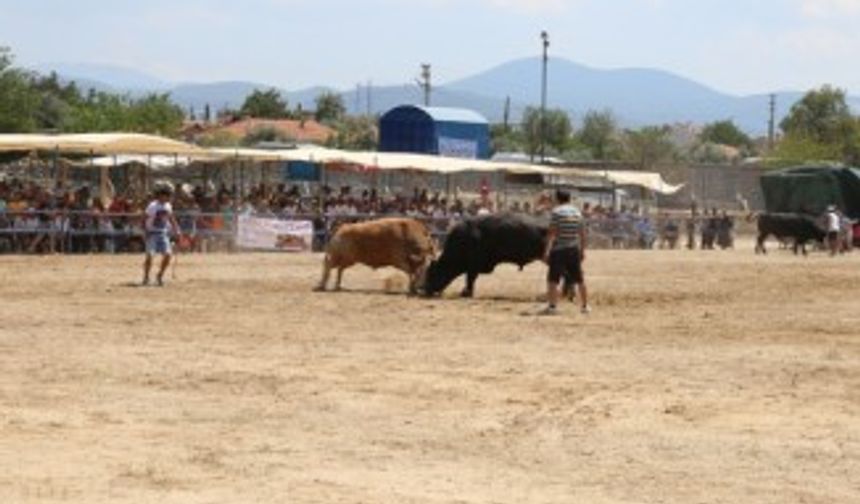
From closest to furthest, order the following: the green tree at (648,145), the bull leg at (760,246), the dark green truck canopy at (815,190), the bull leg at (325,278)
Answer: the bull leg at (325,278)
the bull leg at (760,246)
the dark green truck canopy at (815,190)
the green tree at (648,145)

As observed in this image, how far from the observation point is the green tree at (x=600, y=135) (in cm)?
12250

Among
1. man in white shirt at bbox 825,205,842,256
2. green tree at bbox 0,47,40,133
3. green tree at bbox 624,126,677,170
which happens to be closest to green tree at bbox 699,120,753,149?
green tree at bbox 624,126,677,170

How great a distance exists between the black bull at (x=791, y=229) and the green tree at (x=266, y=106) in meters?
80.0

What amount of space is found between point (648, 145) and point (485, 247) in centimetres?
9827

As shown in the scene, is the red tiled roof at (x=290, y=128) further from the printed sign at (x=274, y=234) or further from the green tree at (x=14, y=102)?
the printed sign at (x=274, y=234)

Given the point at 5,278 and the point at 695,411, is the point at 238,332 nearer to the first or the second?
the point at 695,411

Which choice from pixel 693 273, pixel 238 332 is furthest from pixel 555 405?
pixel 693 273

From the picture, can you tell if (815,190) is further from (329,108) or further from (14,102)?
(329,108)

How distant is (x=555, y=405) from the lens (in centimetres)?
1285

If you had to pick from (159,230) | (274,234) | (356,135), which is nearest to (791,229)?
(274,234)

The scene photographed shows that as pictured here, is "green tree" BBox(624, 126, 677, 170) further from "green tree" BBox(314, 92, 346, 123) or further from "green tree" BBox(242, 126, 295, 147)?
"green tree" BBox(242, 126, 295, 147)

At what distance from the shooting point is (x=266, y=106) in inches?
4963

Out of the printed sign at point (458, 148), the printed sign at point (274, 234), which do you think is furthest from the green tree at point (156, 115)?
the printed sign at point (274, 234)

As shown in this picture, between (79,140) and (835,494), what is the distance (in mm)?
26664
